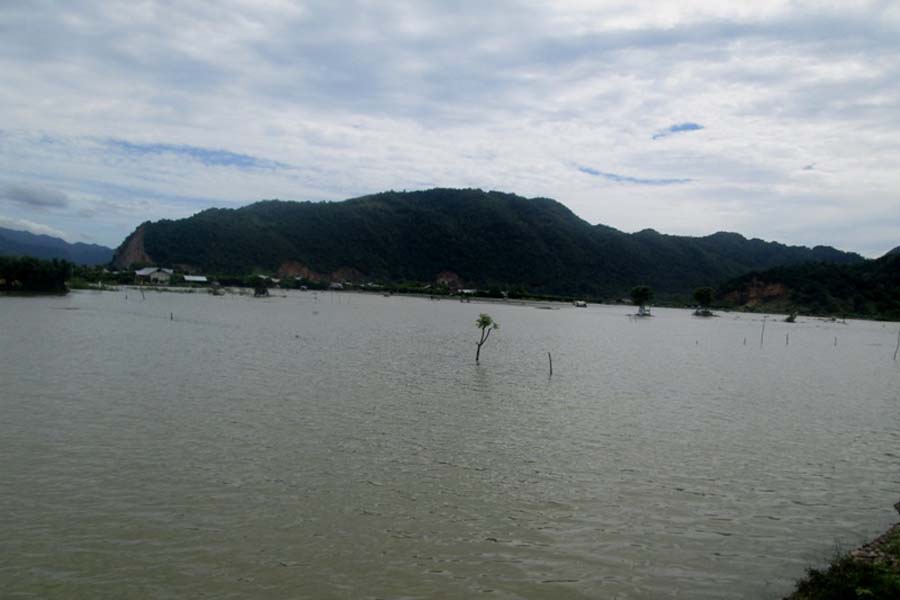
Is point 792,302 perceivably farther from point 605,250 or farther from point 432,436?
point 432,436

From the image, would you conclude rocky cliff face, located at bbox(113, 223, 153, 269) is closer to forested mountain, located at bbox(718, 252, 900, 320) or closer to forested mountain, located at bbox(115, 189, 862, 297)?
forested mountain, located at bbox(115, 189, 862, 297)

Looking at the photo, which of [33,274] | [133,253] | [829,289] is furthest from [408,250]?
[33,274]

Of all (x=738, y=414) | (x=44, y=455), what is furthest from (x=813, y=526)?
(x=44, y=455)

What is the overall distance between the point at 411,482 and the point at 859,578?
322 inches

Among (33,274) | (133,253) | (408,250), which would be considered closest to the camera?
(33,274)

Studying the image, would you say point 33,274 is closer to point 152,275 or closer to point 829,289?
point 152,275

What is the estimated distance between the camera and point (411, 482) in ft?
43.2

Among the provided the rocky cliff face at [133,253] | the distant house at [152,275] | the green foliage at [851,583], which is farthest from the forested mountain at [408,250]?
the green foliage at [851,583]

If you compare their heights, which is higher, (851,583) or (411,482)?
(851,583)

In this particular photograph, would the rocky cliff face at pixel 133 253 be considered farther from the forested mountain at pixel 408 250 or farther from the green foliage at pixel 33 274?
the green foliage at pixel 33 274

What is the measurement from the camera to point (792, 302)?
149250mm

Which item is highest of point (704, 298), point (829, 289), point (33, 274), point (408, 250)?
point (408, 250)

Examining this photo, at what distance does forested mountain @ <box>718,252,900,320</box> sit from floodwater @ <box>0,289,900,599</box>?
132531mm

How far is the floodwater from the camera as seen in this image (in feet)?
29.9
